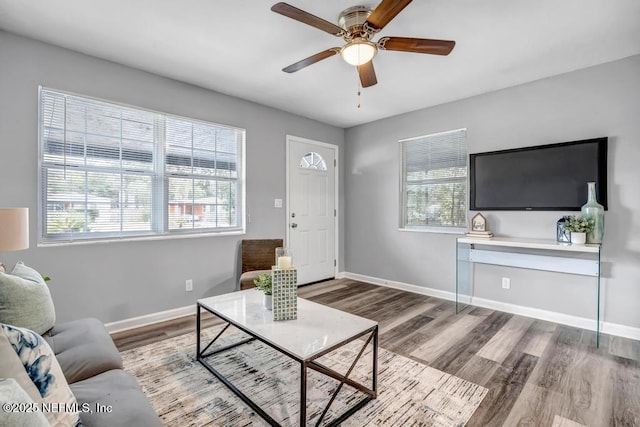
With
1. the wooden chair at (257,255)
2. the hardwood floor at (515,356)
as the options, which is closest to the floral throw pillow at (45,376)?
the hardwood floor at (515,356)

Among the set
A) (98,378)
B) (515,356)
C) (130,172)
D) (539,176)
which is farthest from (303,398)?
(539,176)

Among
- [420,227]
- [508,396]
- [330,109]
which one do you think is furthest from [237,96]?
[508,396]

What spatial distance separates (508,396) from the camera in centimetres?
189

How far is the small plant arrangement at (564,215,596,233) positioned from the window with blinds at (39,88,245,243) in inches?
136

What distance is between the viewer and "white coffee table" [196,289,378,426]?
1.52 m

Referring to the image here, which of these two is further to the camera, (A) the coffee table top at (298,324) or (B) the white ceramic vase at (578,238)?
(B) the white ceramic vase at (578,238)

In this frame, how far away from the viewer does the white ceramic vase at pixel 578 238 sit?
107 inches

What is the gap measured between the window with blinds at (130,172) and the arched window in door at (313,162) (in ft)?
3.36

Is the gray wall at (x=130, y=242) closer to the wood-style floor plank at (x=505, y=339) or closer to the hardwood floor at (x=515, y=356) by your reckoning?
the hardwood floor at (x=515, y=356)

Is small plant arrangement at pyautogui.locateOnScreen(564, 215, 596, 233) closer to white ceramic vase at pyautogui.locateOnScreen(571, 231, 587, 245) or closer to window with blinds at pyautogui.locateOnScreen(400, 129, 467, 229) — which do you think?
white ceramic vase at pyautogui.locateOnScreen(571, 231, 587, 245)

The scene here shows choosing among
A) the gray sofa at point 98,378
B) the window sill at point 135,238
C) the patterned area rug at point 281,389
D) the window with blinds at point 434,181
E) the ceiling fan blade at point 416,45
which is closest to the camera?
the gray sofa at point 98,378

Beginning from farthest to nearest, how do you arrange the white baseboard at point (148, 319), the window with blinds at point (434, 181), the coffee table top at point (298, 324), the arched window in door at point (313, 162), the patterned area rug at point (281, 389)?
the arched window in door at point (313, 162)
the window with blinds at point (434, 181)
the white baseboard at point (148, 319)
the patterned area rug at point (281, 389)
the coffee table top at point (298, 324)

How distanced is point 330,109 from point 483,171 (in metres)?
2.08

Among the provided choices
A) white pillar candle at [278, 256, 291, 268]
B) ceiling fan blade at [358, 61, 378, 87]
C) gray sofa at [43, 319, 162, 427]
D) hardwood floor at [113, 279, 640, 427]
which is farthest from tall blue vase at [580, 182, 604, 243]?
gray sofa at [43, 319, 162, 427]
